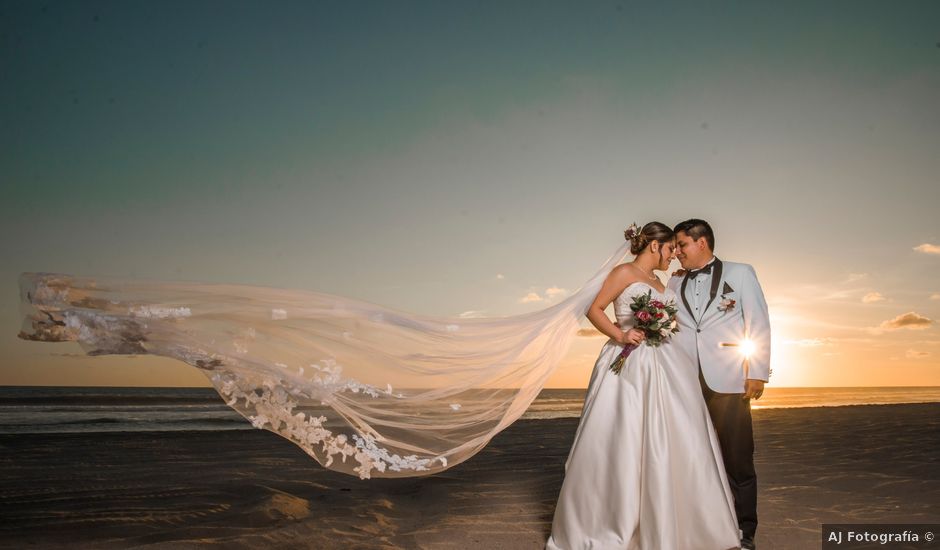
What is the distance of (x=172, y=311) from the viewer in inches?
183

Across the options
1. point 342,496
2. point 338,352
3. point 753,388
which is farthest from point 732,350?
point 342,496

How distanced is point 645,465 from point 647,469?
0.10 feet

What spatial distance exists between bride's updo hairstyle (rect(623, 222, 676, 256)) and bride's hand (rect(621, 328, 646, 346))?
0.75 m

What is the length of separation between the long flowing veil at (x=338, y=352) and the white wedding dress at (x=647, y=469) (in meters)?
0.77

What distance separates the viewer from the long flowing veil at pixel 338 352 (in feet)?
14.7

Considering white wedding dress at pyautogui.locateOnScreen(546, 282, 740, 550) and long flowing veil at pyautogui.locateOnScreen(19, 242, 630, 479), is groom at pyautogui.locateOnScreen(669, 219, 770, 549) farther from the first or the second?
long flowing veil at pyautogui.locateOnScreen(19, 242, 630, 479)

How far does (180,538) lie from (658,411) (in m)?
3.87

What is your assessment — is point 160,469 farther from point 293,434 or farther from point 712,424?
point 712,424

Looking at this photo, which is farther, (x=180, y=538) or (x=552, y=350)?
(x=552, y=350)

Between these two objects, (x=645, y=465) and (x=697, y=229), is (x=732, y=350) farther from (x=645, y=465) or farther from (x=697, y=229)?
(x=645, y=465)

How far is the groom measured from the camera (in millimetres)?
4879

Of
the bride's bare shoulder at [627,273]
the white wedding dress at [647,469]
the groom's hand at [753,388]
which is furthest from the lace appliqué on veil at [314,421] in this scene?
the groom's hand at [753,388]

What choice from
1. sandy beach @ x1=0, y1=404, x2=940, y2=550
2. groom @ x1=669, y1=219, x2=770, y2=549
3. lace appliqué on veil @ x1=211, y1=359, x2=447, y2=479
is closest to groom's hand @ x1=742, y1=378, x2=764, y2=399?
groom @ x1=669, y1=219, x2=770, y2=549

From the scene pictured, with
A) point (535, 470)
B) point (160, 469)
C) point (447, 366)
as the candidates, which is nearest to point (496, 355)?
point (447, 366)
